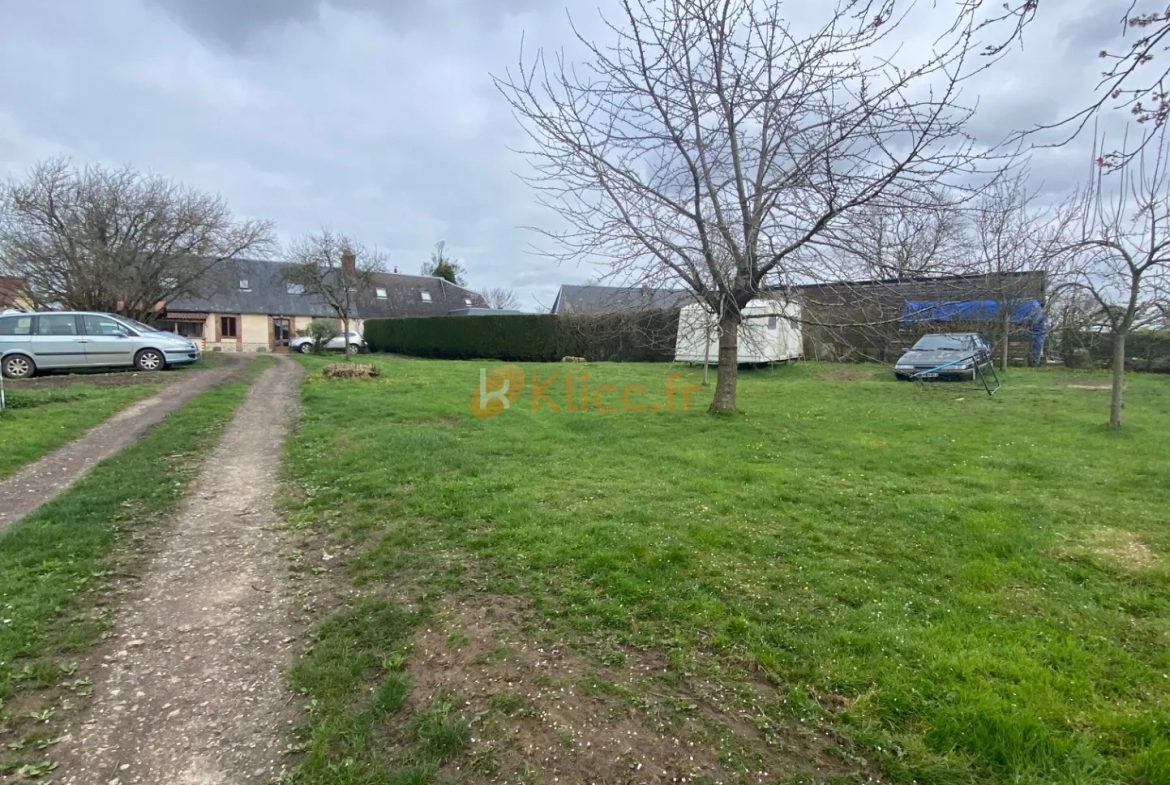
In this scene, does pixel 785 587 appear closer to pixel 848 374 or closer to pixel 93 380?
pixel 93 380

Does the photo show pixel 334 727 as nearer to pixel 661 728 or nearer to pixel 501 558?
pixel 661 728

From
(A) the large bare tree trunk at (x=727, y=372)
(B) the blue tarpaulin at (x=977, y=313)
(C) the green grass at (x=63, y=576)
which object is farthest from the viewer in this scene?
(A) the large bare tree trunk at (x=727, y=372)

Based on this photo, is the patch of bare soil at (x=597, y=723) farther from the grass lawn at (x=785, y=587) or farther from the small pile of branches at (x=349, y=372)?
the small pile of branches at (x=349, y=372)

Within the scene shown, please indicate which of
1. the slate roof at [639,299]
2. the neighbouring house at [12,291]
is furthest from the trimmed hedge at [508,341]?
the neighbouring house at [12,291]

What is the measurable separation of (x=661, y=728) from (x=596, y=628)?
72 cm

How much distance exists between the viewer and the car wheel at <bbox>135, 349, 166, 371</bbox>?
1430 cm

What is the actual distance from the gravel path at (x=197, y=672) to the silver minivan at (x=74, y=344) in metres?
12.6

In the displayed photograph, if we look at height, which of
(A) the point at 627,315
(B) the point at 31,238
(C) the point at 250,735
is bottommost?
(C) the point at 250,735

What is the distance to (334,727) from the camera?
223cm

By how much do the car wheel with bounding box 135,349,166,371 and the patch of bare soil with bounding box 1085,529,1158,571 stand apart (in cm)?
1772

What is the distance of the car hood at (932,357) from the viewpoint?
1505cm

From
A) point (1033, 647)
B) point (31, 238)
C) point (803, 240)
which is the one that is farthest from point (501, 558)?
point (31, 238)

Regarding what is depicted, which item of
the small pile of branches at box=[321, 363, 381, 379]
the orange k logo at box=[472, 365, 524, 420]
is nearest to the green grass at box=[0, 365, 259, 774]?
the orange k logo at box=[472, 365, 524, 420]

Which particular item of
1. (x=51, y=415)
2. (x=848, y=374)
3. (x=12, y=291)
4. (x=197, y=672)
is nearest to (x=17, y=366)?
(x=12, y=291)
